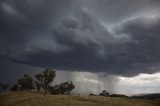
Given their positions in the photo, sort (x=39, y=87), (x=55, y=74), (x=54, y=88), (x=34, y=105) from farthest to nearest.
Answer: (x=54, y=88) → (x=39, y=87) → (x=55, y=74) → (x=34, y=105)

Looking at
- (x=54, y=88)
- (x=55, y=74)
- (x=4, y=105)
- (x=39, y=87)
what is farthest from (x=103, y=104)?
(x=54, y=88)

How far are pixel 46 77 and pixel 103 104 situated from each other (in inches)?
2991

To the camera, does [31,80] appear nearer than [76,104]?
No

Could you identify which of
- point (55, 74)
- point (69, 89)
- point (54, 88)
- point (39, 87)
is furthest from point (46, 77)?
→ point (69, 89)

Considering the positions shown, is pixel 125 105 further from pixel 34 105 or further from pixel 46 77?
pixel 46 77

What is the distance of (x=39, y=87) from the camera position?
513 ft

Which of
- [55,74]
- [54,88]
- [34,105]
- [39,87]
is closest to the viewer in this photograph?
[34,105]

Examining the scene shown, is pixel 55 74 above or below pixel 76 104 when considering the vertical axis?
above

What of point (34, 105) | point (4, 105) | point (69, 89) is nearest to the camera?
point (34, 105)

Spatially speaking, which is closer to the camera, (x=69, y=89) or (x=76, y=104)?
(x=76, y=104)

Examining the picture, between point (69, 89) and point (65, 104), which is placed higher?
point (69, 89)

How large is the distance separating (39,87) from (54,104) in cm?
9723

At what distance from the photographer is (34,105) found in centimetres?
5850

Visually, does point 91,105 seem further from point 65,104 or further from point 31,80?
point 31,80
